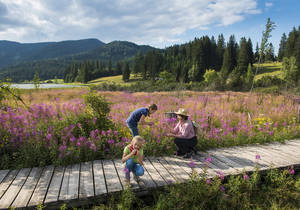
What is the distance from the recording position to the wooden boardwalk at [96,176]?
2.73m

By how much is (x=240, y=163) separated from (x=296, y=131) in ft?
12.4

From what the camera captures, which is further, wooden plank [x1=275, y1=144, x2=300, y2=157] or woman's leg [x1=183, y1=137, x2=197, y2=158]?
wooden plank [x1=275, y1=144, x2=300, y2=157]

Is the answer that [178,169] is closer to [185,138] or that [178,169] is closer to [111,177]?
[185,138]

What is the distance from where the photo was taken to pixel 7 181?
3.14m

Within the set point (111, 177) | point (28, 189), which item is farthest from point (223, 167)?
point (28, 189)

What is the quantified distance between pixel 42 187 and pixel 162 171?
7.18 feet

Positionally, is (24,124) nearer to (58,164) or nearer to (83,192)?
(58,164)

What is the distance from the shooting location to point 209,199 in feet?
9.45

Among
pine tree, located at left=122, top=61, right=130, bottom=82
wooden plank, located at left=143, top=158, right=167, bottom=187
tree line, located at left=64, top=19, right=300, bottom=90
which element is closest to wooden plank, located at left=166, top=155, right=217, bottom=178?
wooden plank, located at left=143, top=158, right=167, bottom=187

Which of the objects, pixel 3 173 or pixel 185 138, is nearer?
pixel 3 173

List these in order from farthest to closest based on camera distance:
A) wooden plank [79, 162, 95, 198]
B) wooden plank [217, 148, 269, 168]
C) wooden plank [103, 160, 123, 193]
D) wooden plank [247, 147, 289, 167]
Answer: wooden plank [247, 147, 289, 167], wooden plank [217, 148, 269, 168], wooden plank [103, 160, 123, 193], wooden plank [79, 162, 95, 198]

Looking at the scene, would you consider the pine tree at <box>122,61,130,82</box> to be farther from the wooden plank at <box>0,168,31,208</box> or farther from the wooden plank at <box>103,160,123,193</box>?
the wooden plank at <box>0,168,31,208</box>

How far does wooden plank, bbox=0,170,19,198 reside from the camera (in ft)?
9.55

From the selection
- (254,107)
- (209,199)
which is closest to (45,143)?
(209,199)
